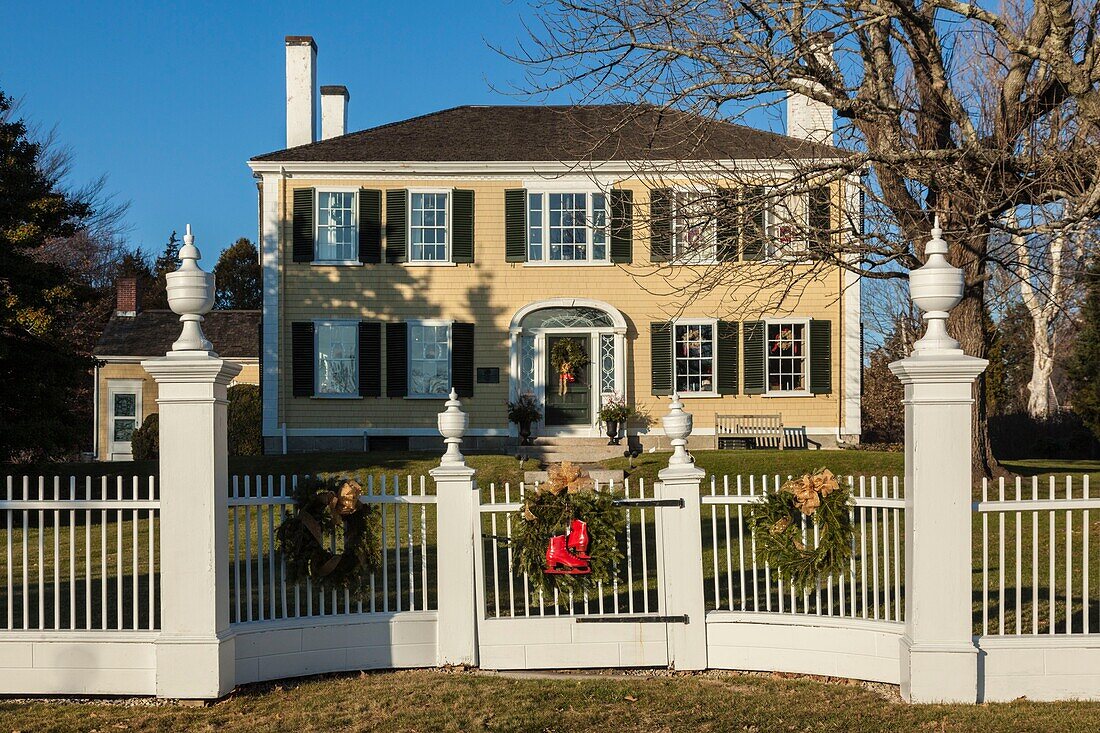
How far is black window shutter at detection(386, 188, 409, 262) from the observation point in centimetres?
2145

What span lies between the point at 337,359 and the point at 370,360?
2.18ft

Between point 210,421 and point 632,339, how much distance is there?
15122 millimetres

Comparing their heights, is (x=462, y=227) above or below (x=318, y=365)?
above

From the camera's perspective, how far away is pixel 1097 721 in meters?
6.20

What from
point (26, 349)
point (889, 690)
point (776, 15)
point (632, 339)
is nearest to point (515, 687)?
point (889, 690)

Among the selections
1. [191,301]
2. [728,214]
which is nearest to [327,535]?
[191,301]

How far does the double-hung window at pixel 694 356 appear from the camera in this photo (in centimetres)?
2152

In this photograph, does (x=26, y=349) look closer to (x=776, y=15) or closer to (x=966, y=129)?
(x=776, y=15)

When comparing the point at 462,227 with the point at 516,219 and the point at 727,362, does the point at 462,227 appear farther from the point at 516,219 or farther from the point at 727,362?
the point at 727,362

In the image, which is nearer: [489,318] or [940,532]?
[940,532]

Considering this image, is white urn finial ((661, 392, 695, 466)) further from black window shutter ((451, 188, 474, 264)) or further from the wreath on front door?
black window shutter ((451, 188, 474, 264))

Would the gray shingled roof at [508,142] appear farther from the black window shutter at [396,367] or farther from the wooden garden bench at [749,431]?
the wooden garden bench at [749,431]

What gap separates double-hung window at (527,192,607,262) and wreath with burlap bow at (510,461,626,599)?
1430cm

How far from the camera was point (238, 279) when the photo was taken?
5000cm
